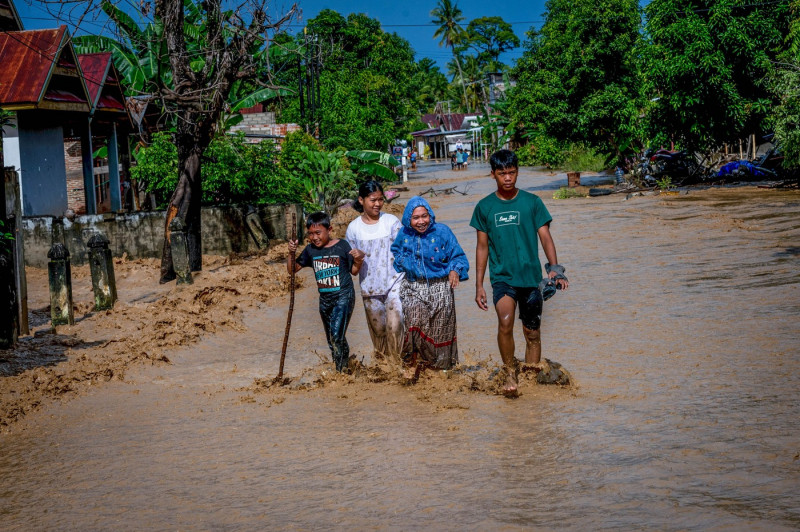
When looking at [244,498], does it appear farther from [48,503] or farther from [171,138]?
[171,138]

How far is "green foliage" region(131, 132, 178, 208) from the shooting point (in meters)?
18.5

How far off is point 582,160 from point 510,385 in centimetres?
4263

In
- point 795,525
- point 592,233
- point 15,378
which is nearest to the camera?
point 795,525

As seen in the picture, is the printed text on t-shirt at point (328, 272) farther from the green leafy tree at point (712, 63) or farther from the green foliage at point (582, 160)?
the green foliage at point (582, 160)

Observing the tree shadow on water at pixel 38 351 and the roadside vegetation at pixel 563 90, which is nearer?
the tree shadow on water at pixel 38 351

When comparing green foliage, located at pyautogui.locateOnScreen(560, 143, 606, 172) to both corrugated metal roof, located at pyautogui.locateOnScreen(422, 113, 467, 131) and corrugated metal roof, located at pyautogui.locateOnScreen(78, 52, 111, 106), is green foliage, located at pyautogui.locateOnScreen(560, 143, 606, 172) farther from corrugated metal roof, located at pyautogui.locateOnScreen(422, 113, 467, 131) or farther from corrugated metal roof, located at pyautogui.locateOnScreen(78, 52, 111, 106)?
corrugated metal roof, located at pyautogui.locateOnScreen(422, 113, 467, 131)

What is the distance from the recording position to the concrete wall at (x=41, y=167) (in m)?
18.8

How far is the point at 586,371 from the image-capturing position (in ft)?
23.7

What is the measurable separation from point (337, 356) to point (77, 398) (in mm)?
2478

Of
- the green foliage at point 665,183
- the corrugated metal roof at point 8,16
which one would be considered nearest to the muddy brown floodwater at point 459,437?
the corrugated metal roof at point 8,16

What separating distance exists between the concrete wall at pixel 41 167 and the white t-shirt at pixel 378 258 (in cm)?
1391

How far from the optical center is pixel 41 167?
19.3 m

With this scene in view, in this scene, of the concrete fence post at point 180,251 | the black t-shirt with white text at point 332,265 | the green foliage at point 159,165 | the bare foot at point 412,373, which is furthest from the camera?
the green foliage at point 159,165

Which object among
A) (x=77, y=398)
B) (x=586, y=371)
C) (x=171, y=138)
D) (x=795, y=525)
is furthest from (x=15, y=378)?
(x=171, y=138)
